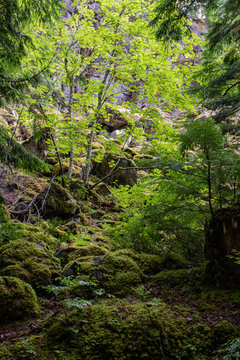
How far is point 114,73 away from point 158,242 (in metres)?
7.63

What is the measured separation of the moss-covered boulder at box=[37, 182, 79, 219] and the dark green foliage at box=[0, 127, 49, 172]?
271cm

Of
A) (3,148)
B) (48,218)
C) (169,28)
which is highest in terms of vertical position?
(169,28)

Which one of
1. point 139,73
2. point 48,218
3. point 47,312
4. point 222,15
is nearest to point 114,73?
point 139,73

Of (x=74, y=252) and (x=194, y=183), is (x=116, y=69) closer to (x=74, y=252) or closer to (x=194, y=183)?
(x=194, y=183)

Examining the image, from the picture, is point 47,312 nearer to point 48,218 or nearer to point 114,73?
point 48,218

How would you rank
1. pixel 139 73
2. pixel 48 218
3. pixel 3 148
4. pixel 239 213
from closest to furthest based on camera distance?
1. pixel 239 213
2. pixel 3 148
3. pixel 48 218
4. pixel 139 73

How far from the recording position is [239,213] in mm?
3434

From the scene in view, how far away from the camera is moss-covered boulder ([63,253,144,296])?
360cm

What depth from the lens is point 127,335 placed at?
2299 mm

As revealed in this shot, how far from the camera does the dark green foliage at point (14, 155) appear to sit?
4.11 m

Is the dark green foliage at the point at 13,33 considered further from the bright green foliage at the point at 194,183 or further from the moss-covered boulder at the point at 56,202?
the moss-covered boulder at the point at 56,202

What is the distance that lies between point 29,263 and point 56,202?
3.74m

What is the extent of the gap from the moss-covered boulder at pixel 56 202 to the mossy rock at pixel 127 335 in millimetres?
4889

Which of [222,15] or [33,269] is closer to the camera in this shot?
[33,269]
